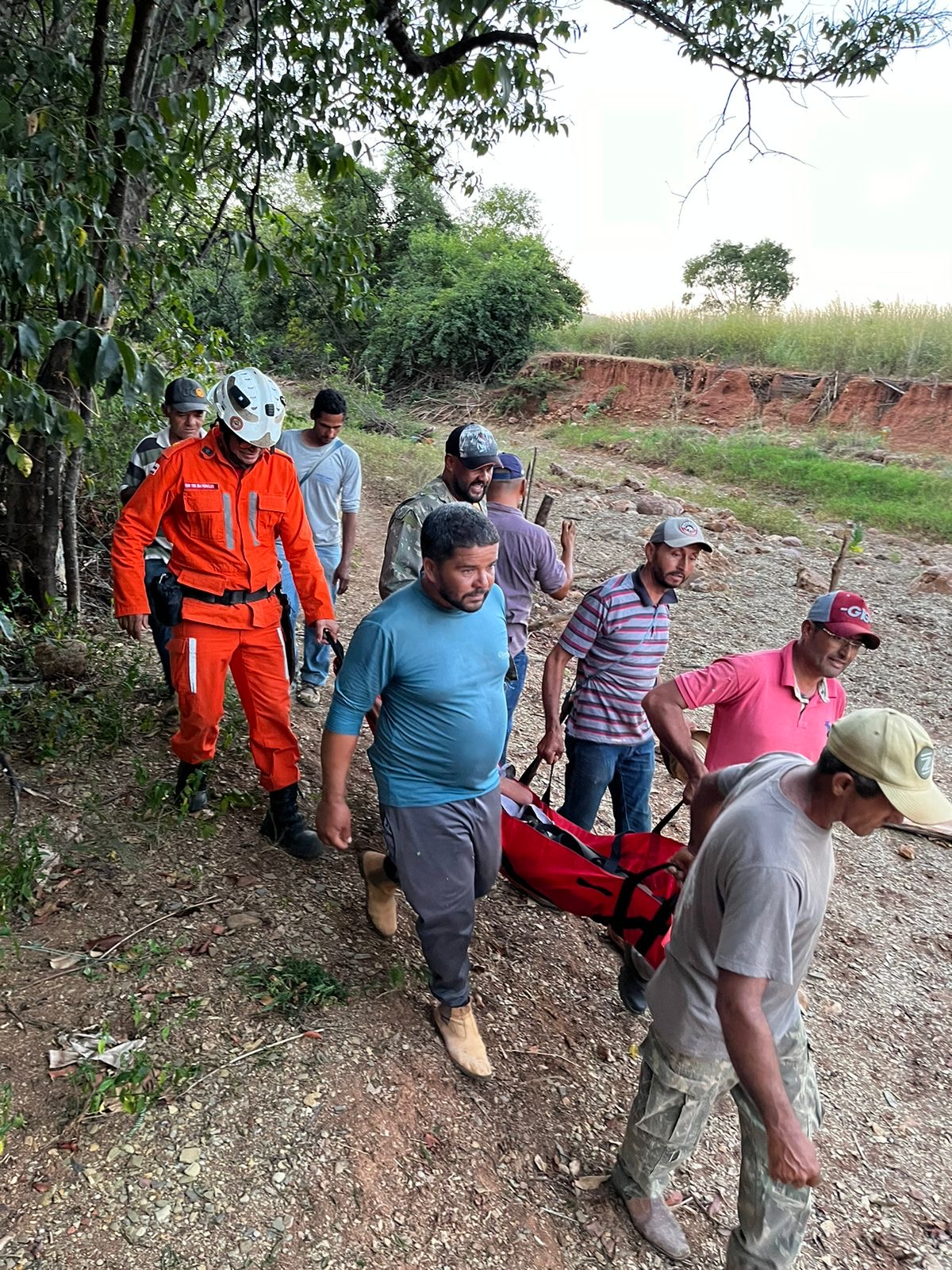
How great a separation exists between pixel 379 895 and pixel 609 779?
113 cm

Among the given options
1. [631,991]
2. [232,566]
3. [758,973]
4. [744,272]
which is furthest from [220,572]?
[744,272]

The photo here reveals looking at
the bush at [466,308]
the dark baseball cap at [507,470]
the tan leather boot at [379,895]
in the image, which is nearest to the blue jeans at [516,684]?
the dark baseball cap at [507,470]

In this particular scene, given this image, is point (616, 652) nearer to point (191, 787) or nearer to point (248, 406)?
point (248, 406)

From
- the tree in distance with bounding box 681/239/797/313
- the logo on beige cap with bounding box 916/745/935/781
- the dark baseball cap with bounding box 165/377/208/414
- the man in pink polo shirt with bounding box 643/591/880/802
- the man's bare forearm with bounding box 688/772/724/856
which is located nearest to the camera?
the logo on beige cap with bounding box 916/745/935/781

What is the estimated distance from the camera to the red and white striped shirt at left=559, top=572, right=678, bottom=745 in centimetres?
353

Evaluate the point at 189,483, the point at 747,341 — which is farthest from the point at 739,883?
the point at 747,341

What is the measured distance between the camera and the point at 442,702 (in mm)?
2561

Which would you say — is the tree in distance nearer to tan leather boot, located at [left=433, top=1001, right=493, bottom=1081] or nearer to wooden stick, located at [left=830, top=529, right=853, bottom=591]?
wooden stick, located at [left=830, top=529, right=853, bottom=591]

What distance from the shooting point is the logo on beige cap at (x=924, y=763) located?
1.74 meters

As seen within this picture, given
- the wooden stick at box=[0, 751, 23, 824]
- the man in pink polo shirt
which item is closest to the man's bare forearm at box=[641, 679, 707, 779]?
the man in pink polo shirt

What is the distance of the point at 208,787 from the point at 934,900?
13.0 ft

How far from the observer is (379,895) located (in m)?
3.24

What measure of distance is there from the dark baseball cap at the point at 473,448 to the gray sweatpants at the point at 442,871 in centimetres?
142

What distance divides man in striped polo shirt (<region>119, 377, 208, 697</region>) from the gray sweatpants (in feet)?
7.58
